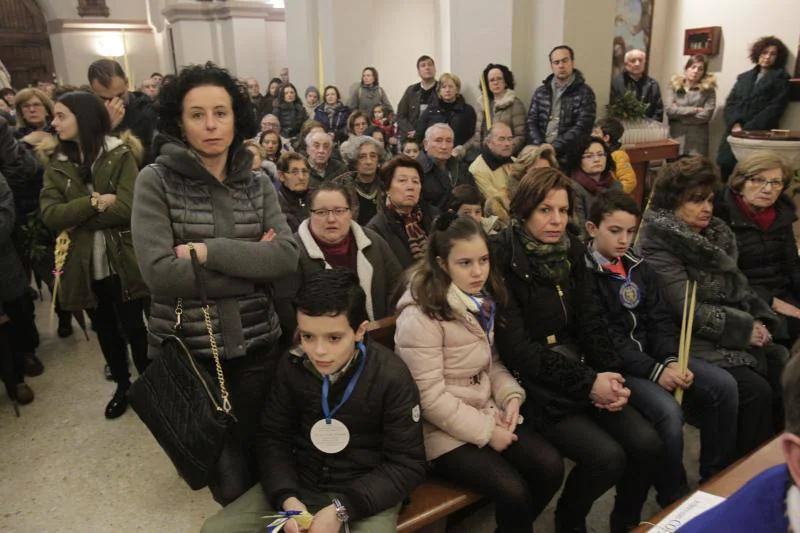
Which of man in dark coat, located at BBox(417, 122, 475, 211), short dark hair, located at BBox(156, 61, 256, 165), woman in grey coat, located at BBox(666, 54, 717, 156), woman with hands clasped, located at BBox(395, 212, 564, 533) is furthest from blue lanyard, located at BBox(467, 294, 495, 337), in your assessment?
woman in grey coat, located at BBox(666, 54, 717, 156)

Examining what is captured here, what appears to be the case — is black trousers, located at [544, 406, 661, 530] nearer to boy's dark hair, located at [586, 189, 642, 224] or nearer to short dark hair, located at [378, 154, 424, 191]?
boy's dark hair, located at [586, 189, 642, 224]

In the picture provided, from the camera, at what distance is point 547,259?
2369mm

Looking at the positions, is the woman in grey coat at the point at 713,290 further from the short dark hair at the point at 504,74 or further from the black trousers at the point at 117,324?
the short dark hair at the point at 504,74

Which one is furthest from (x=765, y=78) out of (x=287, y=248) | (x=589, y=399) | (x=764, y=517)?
(x=764, y=517)

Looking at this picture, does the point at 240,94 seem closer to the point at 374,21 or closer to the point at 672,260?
the point at 672,260

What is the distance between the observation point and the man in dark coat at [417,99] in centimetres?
637

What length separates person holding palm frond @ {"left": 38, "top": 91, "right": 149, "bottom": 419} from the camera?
9.27 feet

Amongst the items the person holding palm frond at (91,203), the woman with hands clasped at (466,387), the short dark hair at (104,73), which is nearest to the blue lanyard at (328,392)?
the woman with hands clasped at (466,387)

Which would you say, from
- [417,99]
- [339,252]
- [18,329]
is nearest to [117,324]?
[18,329]

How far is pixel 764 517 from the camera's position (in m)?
0.93

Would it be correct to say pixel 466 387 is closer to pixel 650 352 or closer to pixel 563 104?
pixel 650 352

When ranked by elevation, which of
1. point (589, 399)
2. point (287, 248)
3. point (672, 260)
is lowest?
point (589, 399)

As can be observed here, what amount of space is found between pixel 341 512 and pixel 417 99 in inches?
213

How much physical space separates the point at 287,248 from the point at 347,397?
Result: 1.83ft
